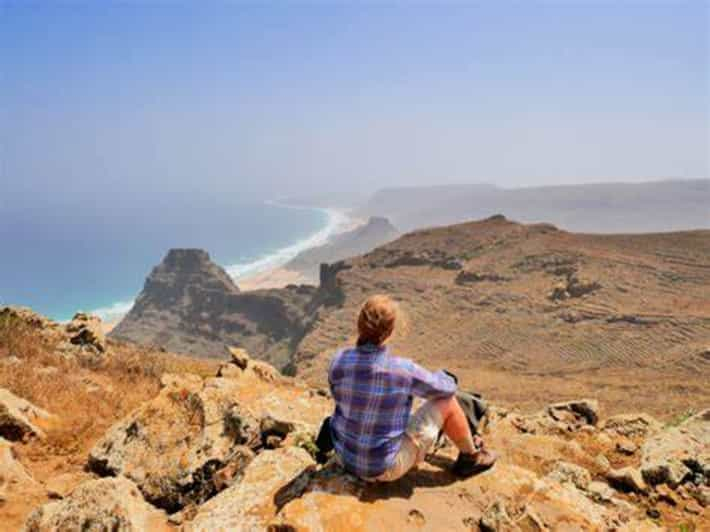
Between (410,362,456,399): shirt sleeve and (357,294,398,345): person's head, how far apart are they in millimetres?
291

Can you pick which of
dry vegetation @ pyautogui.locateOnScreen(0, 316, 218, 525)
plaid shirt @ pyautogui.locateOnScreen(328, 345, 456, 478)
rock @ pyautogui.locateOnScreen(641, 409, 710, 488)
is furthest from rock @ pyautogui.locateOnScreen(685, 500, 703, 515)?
dry vegetation @ pyautogui.locateOnScreen(0, 316, 218, 525)

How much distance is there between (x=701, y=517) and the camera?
4.38m

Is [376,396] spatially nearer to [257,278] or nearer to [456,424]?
[456,424]

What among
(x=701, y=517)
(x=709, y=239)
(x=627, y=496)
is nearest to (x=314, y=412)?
(x=627, y=496)

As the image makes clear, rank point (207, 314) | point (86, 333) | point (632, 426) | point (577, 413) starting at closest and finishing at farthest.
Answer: point (632, 426) < point (577, 413) < point (86, 333) < point (207, 314)

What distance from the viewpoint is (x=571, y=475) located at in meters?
4.56

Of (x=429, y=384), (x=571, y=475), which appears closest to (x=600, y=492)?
(x=571, y=475)

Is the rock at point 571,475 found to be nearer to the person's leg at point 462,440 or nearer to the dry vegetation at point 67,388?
the person's leg at point 462,440

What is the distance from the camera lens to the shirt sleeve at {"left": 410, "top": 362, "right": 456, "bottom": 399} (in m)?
3.32

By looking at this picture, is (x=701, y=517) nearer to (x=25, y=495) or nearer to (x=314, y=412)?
(x=314, y=412)

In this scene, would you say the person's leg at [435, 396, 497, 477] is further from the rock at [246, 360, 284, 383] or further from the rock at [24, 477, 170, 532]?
the rock at [246, 360, 284, 383]

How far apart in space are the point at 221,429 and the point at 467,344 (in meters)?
26.6

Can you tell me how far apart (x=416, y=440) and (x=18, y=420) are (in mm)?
4399

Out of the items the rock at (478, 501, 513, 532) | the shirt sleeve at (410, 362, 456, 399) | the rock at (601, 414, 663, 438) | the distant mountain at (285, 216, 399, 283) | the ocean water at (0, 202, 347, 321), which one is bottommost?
the ocean water at (0, 202, 347, 321)
